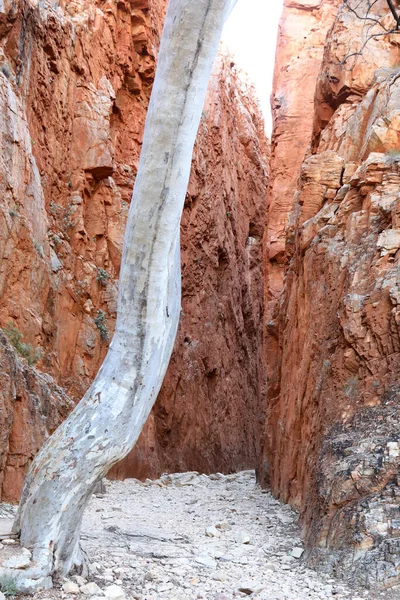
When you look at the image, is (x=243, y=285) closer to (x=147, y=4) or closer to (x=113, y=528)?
(x=147, y=4)

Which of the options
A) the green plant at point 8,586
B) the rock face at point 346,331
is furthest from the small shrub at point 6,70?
the green plant at point 8,586

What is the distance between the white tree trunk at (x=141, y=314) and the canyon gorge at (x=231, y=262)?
2.21m

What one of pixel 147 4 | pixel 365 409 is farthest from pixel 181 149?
pixel 147 4

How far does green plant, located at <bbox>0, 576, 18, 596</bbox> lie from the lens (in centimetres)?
406

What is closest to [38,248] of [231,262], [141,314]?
[141,314]

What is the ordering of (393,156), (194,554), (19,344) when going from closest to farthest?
(194,554), (393,156), (19,344)

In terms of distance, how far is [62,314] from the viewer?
14.3 m

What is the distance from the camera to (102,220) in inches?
666

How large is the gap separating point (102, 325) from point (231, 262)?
10607 millimetres

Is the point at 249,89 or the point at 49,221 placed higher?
the point at 249,89

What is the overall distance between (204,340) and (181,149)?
17694mm

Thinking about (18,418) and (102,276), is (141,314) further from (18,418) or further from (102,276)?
(102,276)

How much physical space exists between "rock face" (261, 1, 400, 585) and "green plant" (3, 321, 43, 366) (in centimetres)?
485

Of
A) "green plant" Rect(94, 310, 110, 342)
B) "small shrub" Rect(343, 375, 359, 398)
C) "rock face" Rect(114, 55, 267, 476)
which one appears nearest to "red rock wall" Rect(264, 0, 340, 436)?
"rock face" Rect(114, 55, 267, 476)
